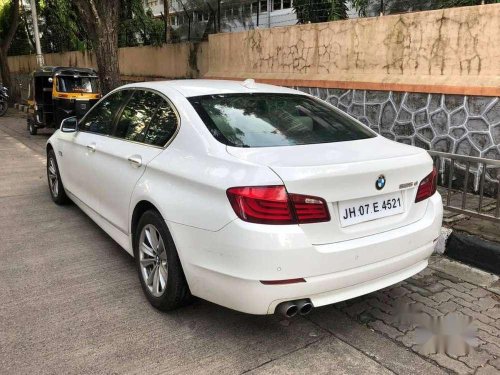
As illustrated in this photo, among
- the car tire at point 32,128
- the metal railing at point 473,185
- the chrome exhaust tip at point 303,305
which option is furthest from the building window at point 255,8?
the chrome exhaust tip at point 303,305

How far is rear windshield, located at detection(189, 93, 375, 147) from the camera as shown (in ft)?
10.2

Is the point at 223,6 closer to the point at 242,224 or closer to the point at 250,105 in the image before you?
the point at 250,105

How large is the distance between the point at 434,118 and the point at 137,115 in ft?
13.3

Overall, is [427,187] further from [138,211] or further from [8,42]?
[8,42]

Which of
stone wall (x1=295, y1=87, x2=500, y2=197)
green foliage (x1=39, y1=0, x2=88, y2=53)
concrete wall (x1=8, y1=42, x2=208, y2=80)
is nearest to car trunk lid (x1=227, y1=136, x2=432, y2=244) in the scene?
stone wall (x1=295, y1=87, x2=500, y2=197)

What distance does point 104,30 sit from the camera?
977 cm

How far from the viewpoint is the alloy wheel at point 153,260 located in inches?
127

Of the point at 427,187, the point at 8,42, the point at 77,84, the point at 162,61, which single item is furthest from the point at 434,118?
the point at 8,42

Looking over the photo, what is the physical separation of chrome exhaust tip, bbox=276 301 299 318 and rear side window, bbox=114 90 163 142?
1.72m

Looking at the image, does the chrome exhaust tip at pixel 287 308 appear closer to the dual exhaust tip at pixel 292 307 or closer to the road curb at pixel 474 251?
the dual exhaust tip at pixel 292 307

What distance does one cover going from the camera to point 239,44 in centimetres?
993

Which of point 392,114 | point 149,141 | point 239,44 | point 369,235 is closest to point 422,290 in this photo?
point 369,235

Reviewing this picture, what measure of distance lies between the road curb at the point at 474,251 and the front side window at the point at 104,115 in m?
3.17

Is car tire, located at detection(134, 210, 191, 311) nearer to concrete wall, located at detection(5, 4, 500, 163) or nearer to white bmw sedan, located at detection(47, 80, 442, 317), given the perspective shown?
white bmw sedan, located at detection(47, 80, 442, 317)
